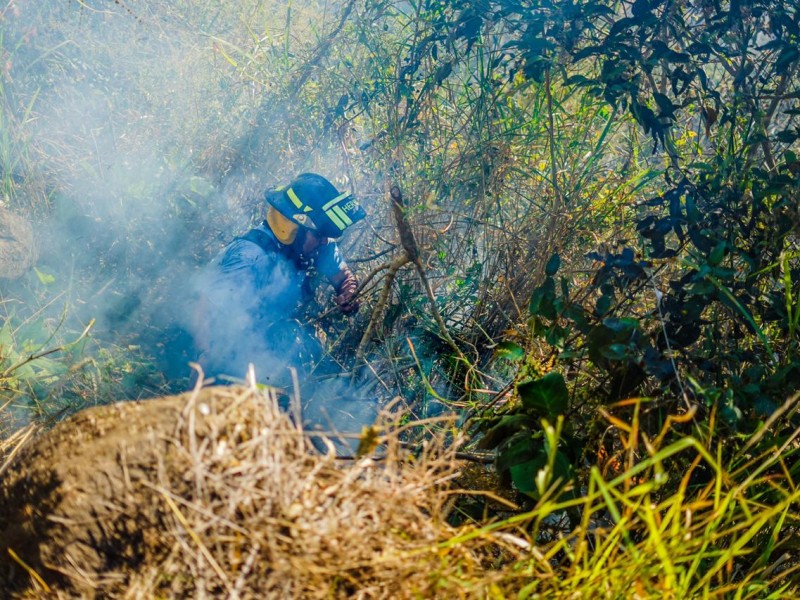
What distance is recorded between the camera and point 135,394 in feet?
14.7

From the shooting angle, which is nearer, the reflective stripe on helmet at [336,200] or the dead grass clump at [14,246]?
the reflective stripe on helmet at [336,200]

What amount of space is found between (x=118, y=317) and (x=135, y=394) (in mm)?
951

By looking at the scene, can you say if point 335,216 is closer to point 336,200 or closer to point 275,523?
point 336,200

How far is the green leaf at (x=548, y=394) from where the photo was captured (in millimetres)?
2512

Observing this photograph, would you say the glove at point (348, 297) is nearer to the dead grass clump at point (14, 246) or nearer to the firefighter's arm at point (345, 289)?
the firefighter's arm at point (345, 289)

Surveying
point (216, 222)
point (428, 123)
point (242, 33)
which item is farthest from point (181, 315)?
point (242, 33)

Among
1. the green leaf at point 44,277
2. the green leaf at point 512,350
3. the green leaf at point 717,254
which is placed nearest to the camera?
the green leaf at point 717,254

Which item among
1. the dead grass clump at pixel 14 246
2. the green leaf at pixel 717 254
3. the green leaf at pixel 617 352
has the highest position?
the green leaf at pixel 717 254

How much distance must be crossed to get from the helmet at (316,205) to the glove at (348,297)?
0.34m

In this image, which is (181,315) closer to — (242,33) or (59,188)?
(59,188)

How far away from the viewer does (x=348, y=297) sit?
475 centimetres

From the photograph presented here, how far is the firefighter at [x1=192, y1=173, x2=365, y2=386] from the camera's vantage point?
14.9 feet

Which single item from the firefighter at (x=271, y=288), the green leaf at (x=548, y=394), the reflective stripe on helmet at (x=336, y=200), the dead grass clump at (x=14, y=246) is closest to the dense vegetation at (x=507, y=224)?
the green leaf at (x=548, y=394)

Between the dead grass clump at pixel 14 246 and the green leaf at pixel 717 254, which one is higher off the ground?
the green leaf at pixel 717 254
